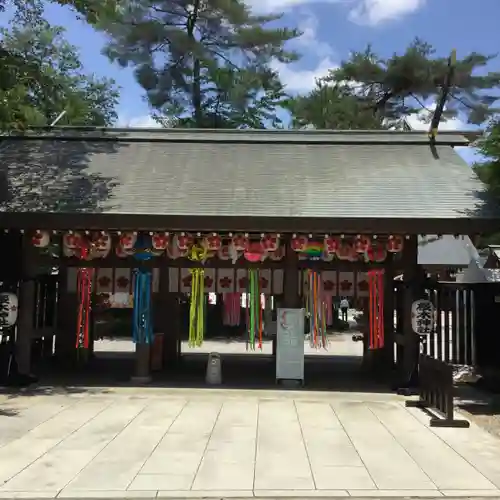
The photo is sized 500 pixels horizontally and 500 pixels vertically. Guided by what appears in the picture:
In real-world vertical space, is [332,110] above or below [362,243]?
above

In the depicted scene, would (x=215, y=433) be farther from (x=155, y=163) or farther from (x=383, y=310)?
(x=155, y=163)

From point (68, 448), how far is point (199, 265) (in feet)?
19.7

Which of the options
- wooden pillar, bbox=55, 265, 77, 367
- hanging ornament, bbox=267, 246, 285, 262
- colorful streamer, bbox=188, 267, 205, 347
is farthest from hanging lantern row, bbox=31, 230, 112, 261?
hanging ornament, bbox=267, 246, 285, 262

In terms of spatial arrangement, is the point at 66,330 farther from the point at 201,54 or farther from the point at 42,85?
the point at 201,54

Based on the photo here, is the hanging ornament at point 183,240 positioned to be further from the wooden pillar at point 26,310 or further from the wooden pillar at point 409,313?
the wooden pillar at point 409,313

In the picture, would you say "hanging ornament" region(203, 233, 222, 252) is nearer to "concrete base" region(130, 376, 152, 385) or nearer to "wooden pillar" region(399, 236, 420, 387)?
"concrete base" region(130, 376, 152, 385)

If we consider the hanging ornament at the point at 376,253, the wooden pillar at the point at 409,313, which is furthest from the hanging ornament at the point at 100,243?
the wooden pillar at the point at 409,313

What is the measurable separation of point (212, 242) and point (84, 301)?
379cm

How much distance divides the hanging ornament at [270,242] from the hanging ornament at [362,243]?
1715mm

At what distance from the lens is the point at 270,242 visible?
12.7 meters

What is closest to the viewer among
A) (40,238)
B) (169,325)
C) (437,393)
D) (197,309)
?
(437,393)

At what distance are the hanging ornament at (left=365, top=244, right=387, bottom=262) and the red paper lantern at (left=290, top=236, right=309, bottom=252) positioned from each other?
56.1 inches

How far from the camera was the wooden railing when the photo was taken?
9.25 metres

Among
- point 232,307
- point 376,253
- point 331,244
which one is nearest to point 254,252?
point 331,244
